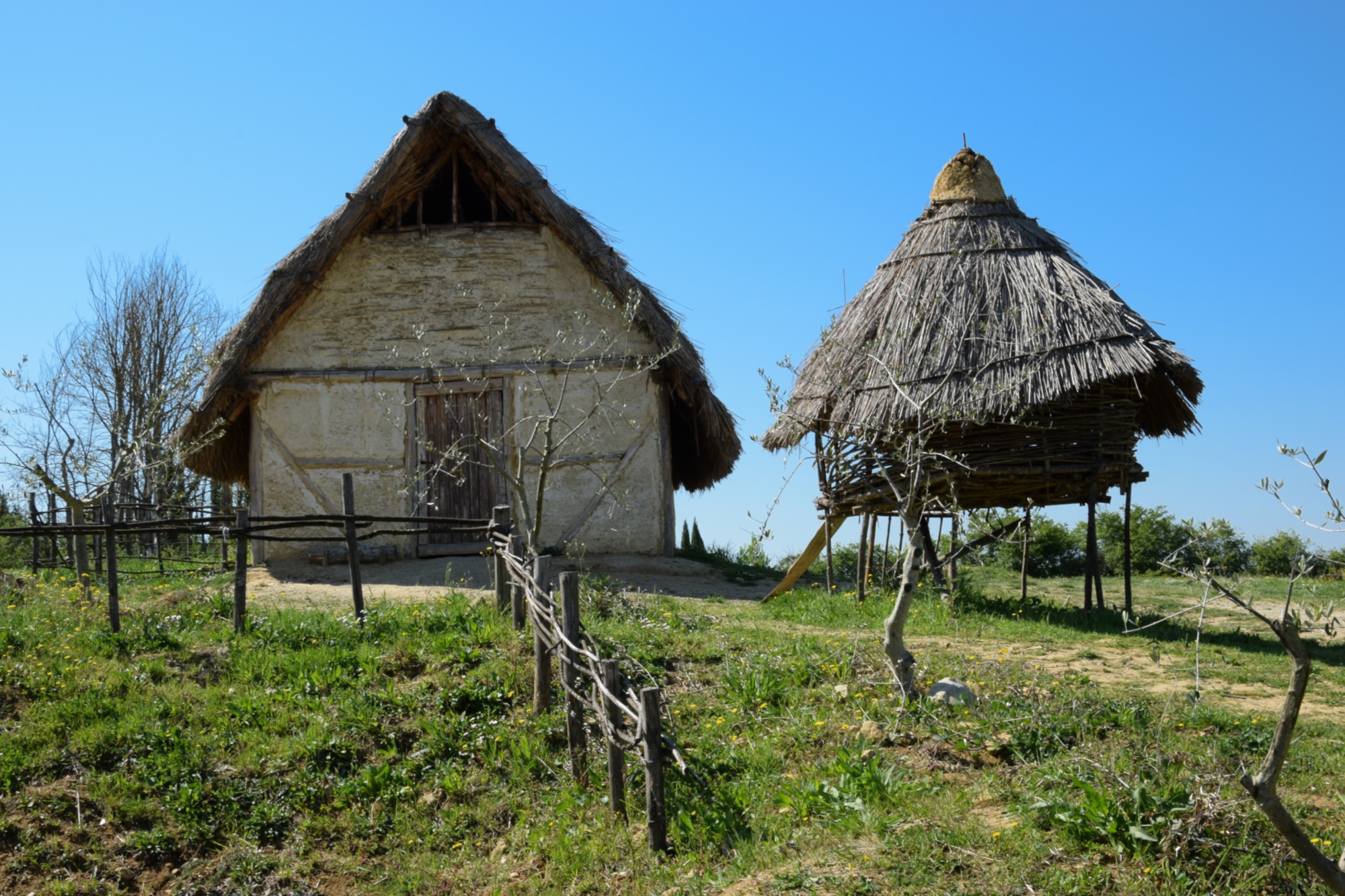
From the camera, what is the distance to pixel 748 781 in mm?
4945

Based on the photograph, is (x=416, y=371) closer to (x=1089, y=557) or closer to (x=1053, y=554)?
(x=1089, y=557)

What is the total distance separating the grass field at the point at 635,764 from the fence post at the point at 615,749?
98 millimetres

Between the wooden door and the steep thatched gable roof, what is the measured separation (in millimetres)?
1768

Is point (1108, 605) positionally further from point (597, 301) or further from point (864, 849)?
point (864, 849)

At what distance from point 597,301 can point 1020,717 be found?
7626 mm

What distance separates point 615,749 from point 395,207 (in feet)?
28.4

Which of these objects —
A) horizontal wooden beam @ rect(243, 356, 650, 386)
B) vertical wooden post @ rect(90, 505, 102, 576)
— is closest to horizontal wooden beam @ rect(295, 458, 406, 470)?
horizontal wooden beam @ rect(243, 356, 650, 386)

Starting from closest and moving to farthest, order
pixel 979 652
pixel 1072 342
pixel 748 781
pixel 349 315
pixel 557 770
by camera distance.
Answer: pixel 748 781 → pixel 557 770 → pixel 979 652 → pixel 1072 342 → pixel 349 315

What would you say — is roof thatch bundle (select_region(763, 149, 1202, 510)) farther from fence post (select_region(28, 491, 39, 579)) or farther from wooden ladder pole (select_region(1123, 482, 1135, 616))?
fence post (select_region(28, 491, 39, 579))

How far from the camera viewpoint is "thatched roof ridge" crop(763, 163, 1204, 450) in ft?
29.3

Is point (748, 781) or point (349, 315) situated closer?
point (748, 781)

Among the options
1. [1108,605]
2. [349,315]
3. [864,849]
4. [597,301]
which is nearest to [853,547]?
[1108,605]

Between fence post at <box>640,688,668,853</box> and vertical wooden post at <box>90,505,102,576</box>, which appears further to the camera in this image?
vertical wooden post at <box>90,505,102,576</box>

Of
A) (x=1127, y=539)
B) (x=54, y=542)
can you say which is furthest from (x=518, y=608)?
(x=54, y=542)
